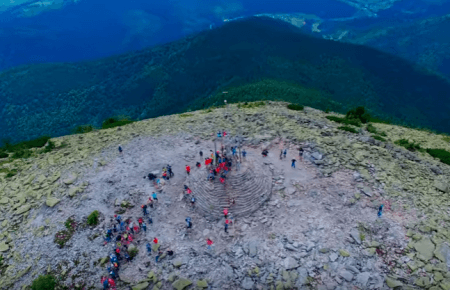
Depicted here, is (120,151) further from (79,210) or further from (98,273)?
(98,273)

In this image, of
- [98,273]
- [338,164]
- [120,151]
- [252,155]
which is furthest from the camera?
[120,151]

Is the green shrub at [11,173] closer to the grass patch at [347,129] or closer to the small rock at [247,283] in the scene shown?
the small rock at [247,283]

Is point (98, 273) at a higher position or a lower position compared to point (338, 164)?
lower

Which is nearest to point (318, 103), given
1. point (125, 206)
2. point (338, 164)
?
point (338, 164)

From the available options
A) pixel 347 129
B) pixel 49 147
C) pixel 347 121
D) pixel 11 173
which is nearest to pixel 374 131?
pixel 347 121

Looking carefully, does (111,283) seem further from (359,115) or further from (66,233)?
(359,115)

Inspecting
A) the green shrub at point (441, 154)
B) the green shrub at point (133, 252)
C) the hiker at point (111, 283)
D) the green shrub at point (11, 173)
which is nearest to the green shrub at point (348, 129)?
the green shrub at point (441, 154)
